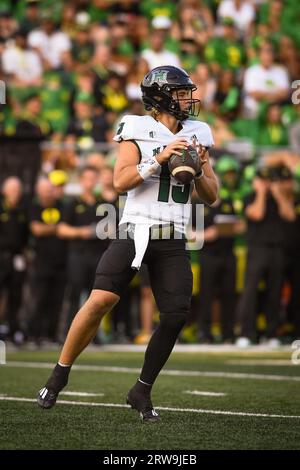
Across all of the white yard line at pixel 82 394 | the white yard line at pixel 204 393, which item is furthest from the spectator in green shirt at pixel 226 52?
the white yard line at pixel 82 394

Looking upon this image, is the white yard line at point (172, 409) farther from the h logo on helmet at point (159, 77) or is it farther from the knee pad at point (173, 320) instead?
the h logo on helmet at point (159, 77)

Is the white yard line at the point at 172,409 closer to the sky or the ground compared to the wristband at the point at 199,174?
closer to the ground

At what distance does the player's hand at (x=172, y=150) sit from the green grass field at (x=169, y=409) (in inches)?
53.8

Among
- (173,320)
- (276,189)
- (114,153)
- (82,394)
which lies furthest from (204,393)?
(114,153)

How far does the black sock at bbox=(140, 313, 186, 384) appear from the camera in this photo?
253 inches

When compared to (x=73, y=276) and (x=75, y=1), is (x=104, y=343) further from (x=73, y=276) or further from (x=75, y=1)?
(x=75, y=1)

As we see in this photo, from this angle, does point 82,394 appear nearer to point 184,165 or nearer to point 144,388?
point 144,388

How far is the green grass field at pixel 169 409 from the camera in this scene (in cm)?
560

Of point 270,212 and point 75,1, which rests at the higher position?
point 75,1

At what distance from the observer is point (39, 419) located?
645 cm

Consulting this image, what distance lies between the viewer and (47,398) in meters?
6.71

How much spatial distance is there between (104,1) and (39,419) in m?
12.5
